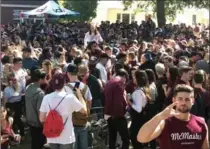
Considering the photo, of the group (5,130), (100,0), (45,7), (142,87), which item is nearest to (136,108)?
(142,87)

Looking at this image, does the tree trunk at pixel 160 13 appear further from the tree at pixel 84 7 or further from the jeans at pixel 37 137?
the jeans at pixel 37 137

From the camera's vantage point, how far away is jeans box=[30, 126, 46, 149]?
23.2ft

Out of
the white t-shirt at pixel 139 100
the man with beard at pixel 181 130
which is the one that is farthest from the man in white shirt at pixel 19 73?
the man with beard at pixel 181 130

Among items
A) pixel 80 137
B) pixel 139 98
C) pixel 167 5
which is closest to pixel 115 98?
pixel 139 98

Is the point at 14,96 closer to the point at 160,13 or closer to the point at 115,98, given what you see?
the point at 115,98

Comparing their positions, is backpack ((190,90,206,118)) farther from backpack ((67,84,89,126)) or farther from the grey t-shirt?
the grey t-shirt

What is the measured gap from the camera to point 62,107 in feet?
19.2

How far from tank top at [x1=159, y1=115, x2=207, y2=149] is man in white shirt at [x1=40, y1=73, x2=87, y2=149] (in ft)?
6.12

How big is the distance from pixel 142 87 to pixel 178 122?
3.32m

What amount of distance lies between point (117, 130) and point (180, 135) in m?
3.92

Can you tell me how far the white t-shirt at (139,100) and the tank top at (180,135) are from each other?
3247mm

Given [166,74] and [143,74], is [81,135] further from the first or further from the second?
[166,74]

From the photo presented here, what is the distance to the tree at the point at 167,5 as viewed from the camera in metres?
35.4

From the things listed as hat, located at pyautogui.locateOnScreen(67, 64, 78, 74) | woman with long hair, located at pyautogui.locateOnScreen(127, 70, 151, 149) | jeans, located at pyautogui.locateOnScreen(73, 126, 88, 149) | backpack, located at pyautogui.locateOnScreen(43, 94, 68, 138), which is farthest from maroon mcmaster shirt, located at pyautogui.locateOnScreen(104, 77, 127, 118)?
backpack, located at pyautogui.locateOnScreen(43, 94, 68, 138)
